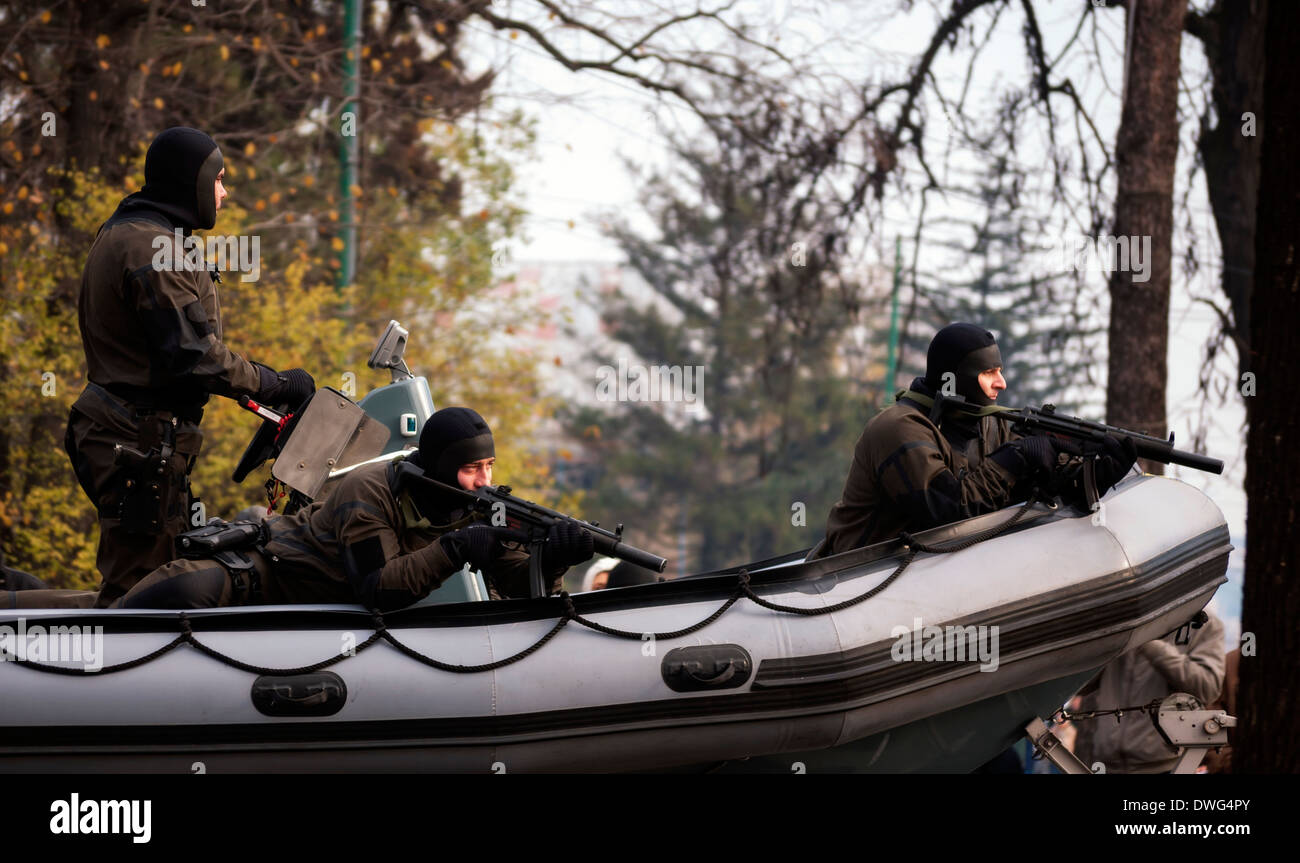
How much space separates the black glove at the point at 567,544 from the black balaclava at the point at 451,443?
1.30 ft

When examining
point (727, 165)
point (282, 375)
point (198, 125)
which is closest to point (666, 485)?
point (727, 165)

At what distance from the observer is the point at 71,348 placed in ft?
32.8

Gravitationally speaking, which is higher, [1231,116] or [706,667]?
[1231,116]

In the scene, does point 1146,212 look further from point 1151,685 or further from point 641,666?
point 641,666

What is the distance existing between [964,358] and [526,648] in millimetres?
2068

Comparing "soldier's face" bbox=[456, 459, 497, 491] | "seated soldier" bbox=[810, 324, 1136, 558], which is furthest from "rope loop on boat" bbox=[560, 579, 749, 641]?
"seated soldier" bbox=[810, 324, 1136, 558]

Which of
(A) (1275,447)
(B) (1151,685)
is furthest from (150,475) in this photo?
(B) (1151,685)

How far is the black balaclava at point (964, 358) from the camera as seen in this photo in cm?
550

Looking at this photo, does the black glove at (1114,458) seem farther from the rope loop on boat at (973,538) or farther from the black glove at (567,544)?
the black glove at (567,544)

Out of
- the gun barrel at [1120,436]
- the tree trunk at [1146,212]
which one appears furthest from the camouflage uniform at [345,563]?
the tree trunk at [1146,212]

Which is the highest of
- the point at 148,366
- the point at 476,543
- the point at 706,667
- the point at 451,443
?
the point at 148,366

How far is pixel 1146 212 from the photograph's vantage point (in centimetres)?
965

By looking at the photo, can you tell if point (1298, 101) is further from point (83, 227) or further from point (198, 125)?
point (198, 125)
